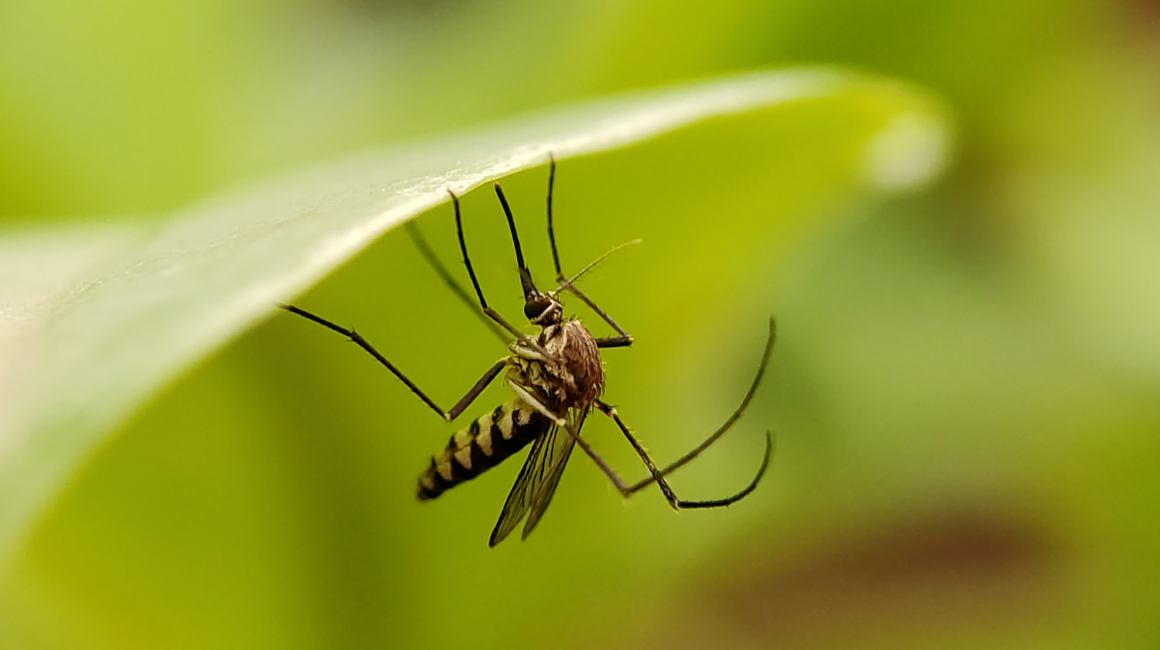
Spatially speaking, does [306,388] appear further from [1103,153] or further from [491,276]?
[1103,153]

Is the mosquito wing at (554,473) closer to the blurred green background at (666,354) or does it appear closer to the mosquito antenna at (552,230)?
the blurred green background at (666,354)

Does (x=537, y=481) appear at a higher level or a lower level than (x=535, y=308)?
lower

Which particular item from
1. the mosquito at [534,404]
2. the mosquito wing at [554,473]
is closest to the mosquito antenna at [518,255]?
the mosquito at [534,404]

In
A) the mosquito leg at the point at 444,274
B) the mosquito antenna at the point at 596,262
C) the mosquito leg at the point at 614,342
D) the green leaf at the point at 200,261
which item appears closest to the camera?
the green leaf at the point at 200,261

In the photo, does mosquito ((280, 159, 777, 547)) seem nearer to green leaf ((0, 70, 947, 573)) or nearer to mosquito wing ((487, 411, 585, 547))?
mosquito wing ((487, 411, 585, 547))

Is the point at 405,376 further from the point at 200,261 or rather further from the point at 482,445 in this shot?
the point at 200,261

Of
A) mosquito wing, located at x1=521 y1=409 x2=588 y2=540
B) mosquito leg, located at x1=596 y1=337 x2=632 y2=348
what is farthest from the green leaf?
mosquito wing, located at x1=521 y1=409 x2=588 y2=540

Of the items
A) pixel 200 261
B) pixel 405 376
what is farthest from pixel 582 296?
pixel 200 261
